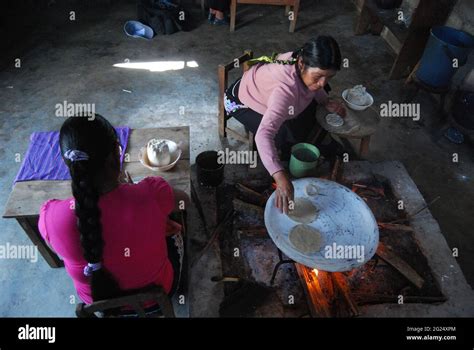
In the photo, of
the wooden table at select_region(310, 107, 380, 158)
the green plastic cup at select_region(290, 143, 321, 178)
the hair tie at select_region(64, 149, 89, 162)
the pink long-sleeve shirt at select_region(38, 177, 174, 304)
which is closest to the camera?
the hair tie at select_region(64, 149, 89, 162)

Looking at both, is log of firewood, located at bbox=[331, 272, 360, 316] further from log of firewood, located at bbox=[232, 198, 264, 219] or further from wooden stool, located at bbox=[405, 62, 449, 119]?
wooden stool, located at bbox=[405, 62, 449, 119]

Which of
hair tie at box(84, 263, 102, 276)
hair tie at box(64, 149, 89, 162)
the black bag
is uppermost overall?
hair tie at box(64, 149, 89, 162)

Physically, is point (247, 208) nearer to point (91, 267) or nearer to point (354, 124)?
point (354, 124)

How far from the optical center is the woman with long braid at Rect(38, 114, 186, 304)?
4.65ft

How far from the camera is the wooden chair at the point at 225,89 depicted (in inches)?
135

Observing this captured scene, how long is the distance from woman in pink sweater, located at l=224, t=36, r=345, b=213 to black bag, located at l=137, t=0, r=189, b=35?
2986 millimetres

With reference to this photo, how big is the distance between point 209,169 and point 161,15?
377 centimetres

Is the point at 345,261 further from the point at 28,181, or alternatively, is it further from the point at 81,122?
the point at 28,181

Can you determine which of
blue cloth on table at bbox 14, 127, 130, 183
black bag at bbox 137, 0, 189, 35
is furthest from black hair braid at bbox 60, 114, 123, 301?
black bag at bbox 137, 0, 189, 35

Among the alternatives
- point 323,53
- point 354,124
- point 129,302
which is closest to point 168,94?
point 354,124

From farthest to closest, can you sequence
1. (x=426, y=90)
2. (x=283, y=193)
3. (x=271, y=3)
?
(x=271, y=3)
(x=426, y=90)
(x=283, y=193)

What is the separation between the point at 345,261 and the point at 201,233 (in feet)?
3.88

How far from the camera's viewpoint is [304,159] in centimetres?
300

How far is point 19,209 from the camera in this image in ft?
7.43
